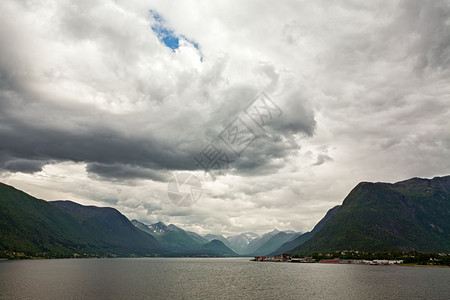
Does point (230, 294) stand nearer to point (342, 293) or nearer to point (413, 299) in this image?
point (342, 293)

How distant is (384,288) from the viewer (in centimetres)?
14850

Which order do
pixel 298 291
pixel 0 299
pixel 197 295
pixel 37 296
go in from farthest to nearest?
pixel 298 291 < pixel 197 295 < pixel 37 296 < pixel 0 299

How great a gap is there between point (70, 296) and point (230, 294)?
5692cm

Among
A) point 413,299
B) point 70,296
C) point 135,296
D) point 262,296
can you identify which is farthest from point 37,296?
point 413,299

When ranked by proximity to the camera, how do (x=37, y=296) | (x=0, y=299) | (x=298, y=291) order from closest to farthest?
(x=0, y=299) → (x=37, y=296) → (x=298, y=291)

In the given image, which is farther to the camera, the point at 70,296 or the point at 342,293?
the point at 342,293

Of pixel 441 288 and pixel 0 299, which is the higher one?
pixel 441 288

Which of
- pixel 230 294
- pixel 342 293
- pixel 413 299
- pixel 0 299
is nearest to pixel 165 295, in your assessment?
pixel 230 294

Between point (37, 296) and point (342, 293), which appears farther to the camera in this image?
point (342, 293)

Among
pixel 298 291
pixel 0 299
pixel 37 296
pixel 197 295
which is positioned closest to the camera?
pixel 0 299

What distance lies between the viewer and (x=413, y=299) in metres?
118

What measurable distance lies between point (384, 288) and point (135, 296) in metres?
102

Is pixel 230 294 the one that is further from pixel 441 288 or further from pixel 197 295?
pixel 441 288

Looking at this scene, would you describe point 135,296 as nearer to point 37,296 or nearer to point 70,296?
point 70,296
